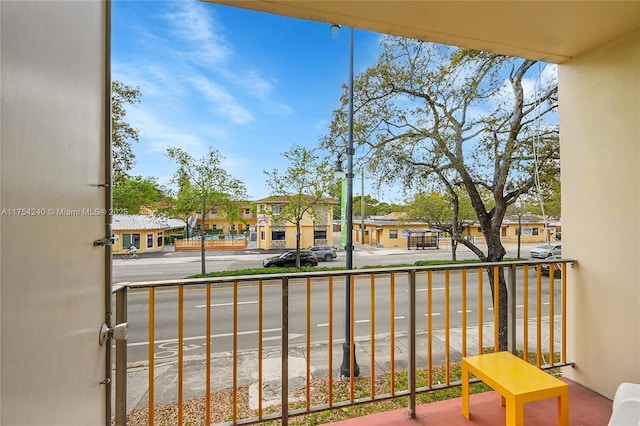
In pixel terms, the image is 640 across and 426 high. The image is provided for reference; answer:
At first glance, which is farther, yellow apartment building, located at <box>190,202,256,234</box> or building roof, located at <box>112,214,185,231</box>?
yellow apartment building, located at <box>190,202,256,234</box>

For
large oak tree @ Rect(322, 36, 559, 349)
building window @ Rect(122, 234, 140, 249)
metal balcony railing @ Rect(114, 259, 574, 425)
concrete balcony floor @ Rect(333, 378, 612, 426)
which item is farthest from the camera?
building window @ Rect(122, 234, 140, 249)

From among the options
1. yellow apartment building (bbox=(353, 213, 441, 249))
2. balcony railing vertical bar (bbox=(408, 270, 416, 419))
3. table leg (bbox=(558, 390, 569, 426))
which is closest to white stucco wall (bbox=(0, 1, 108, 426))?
balcony railing vertical bar (bbox=(408, 270, 416, 419))

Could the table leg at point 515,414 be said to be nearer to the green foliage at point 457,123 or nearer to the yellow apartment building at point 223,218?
the green foliage at point 457,123

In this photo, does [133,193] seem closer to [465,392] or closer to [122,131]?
[122,131]

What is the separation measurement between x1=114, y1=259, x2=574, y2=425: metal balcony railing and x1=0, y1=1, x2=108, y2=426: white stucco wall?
45 centimetres

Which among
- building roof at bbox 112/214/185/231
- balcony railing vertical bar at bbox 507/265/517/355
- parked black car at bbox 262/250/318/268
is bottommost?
parked black car at bbox 262/250/318/268

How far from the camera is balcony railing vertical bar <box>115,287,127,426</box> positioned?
1315mm

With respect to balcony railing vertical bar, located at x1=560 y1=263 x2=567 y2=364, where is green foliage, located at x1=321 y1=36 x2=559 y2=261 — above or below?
above

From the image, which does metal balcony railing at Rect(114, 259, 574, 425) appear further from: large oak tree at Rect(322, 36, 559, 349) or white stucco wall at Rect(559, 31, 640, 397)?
large oak tree at Rect(322, 36, 559, 349)

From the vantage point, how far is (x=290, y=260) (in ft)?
34.2

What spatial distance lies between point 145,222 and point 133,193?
59.2 inches

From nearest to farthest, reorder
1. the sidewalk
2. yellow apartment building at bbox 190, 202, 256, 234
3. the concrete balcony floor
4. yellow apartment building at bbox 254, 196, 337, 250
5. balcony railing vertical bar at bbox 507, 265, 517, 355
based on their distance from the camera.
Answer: the concrete balcony floor, balcony railing vertical bar at bbox 507, 265, 517, 355, the sidewalk, yellow apartment building at bbox 190, 202, 256, 234, yellow apartment building at bbox 254, 196, 337, 250

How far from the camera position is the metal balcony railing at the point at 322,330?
1.46m

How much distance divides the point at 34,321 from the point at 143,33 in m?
4.33
